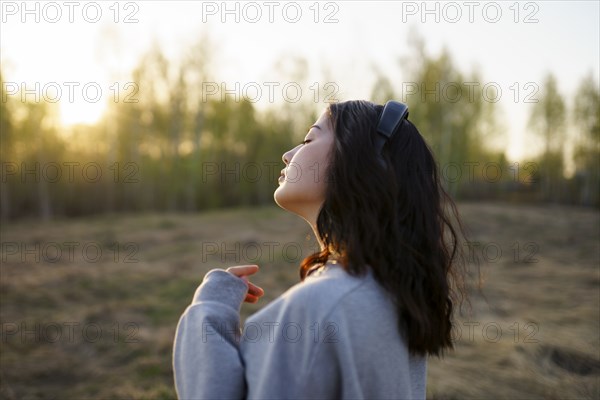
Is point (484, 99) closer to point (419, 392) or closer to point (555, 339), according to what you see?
point (555, 339)

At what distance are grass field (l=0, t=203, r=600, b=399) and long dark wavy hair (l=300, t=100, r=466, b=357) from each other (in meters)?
1.18

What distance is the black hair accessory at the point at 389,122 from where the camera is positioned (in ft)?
3.84

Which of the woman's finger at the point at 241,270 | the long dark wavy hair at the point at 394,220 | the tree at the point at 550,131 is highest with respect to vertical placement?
the tree at the point at 550,131

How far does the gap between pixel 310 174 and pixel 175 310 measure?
5121 mm

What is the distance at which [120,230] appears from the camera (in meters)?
13.3

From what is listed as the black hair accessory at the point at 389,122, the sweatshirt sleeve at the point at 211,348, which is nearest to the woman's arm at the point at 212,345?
the sweatshirt sleeve at the point at 211,348

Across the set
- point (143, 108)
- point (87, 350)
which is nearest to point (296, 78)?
point (143, 108)

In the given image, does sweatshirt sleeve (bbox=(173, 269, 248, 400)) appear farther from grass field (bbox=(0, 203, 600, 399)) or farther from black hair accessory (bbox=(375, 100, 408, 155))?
grass field (bbox=(0, 203, 600, 399))

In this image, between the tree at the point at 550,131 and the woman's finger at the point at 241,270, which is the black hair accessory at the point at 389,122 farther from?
the tree at the point at 550,131

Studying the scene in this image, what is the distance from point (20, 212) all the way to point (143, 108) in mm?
7731

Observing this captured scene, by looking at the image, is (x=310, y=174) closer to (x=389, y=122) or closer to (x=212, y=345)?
(x=389, y=122)

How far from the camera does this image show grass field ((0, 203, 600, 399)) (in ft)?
12.3

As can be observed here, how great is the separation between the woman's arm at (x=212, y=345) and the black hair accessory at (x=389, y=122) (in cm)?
51

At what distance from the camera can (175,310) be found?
19.3 ft
